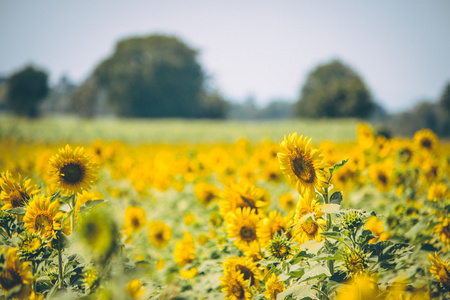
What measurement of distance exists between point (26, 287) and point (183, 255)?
1.08m

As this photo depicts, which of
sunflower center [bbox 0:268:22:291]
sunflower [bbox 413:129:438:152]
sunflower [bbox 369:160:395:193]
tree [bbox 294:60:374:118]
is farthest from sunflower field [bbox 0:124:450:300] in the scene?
tree [bbox 294:60:374:118]

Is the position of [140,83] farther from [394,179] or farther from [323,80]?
[394,179]

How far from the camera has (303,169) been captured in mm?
1276

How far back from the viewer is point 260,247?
1.48 meters

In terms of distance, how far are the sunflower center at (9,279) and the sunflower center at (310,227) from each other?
1.07 m

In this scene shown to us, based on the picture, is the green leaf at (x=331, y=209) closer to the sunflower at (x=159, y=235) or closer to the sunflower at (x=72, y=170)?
the sunflower at (x=72, y=170)

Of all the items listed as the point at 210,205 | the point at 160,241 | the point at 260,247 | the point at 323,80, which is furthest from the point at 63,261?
the point at 323,80

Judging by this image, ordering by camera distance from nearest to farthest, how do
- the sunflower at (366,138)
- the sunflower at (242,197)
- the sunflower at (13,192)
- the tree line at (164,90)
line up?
the sunflower at (13,192) → the sunflower at (242,197) → the sunflower at (366,138) → the tree line at (164,90)

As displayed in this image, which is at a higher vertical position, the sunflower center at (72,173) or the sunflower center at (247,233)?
the sunflower center at (72,173)

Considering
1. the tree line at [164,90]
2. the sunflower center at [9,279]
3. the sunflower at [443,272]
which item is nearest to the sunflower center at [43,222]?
the sunflower center at [9,279]

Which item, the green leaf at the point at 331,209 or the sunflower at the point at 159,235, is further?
the sunflower at the point at 159,235

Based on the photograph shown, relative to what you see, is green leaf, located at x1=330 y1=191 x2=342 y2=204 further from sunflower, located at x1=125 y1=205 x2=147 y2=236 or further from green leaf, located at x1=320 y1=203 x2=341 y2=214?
sunflower, located at x1=125 y1=205 x2=147 y2=236

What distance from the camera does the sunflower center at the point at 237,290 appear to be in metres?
1.37

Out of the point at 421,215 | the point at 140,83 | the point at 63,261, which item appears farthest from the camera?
the point at 140,83
